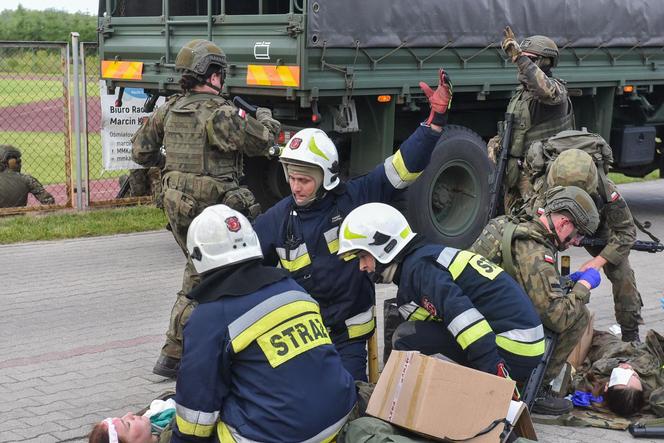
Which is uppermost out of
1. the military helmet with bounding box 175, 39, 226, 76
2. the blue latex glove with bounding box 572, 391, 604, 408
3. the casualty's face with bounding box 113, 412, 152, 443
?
the military helmet with bounding box 175, 39, 226, 76

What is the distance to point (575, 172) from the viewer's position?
6.45 meters

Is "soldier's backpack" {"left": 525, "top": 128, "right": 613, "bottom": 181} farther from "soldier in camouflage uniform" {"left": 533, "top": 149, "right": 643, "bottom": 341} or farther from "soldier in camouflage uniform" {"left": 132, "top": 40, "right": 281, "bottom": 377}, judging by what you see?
"soldier in camouflage uniform" {"left": 132, "top": 40, "right": 281, "bottom": 377}

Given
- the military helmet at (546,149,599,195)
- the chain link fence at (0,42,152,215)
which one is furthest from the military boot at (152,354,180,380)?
the chain link fence at (0,42,152,215)

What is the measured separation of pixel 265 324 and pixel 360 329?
64.4 inches

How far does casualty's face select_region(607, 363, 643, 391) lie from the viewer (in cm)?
571

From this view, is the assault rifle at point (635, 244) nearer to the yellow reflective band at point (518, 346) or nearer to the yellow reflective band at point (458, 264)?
the yellow reflective band at point (518, 346)

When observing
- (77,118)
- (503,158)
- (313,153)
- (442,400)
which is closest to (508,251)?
(313,153)

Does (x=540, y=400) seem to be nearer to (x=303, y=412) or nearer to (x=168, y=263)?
(x=303, y=412)

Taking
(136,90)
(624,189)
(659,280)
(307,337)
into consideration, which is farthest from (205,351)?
(624,189)

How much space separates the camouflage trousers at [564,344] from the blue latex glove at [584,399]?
11.5 inches

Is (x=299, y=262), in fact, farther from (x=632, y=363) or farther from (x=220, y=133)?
(x=632, y=363)

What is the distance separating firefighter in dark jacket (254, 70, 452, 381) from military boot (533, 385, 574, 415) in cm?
101

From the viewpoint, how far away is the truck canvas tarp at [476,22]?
8875 mm

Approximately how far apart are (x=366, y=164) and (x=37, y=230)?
3.61 meters
